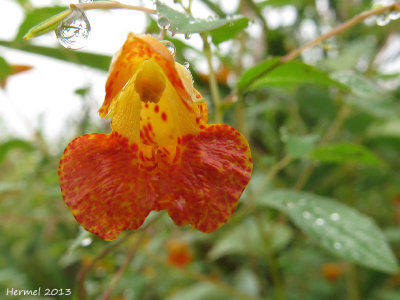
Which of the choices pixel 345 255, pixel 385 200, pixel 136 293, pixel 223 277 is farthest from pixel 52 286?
pixel 385 200

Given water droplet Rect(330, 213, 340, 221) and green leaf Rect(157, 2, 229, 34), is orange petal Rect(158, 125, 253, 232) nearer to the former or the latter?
green leaf Rect(157, 2, 229, 34)

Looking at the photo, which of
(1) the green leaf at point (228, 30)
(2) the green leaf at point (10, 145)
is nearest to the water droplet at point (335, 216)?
(1) the green leaf at point (228, 30)

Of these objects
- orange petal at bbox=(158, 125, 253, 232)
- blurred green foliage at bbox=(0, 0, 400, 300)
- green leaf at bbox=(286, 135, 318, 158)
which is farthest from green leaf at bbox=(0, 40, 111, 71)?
orange petal at bbox=(158, 125, 253, 232)

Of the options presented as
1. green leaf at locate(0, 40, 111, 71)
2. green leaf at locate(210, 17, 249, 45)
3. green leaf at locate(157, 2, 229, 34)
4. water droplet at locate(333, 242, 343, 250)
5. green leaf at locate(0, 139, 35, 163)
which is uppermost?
green leaf at locate(157, 2, 229, 34)

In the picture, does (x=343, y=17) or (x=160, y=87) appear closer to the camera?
(x=160, y=87)

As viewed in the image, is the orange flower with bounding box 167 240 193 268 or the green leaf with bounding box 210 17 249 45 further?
the orange flower with bounding box 167 240 193 268

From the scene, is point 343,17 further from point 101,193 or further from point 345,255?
point 101,193

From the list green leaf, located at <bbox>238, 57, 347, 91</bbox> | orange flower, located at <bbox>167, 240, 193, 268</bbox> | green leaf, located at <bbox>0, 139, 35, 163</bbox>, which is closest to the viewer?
green leaf, located at <bbox>238, 57, 347, 91</bbox>
